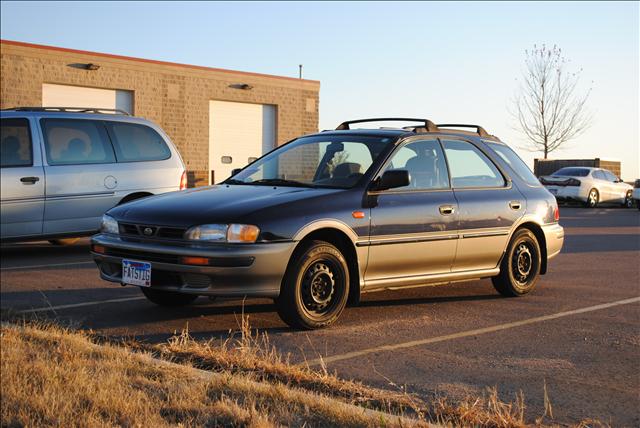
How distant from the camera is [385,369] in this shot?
19.5 ft

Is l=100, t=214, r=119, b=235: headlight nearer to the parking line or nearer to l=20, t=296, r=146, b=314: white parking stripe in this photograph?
l=20, t=296, r=146, b=314: white parking stripe

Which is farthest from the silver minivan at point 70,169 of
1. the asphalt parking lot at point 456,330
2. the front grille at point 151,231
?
the front grille at point 151,231

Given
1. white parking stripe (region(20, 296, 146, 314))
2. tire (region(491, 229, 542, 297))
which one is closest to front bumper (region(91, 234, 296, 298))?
white parking stripe (region(20, 296, 146, 314))

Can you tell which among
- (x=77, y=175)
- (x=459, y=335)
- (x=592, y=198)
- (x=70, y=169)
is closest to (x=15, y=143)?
(x=70, y=169)

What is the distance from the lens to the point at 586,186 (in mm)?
32094

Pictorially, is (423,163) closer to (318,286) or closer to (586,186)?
(318,286)

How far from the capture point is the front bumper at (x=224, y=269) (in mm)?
6828

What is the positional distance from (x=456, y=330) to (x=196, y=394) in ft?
9.78

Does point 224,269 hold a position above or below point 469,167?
below

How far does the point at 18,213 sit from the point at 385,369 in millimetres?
7362

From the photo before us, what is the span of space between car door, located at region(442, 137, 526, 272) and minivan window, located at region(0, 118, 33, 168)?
5979 millimetres

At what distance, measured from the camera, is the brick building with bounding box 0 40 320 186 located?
97.9ft

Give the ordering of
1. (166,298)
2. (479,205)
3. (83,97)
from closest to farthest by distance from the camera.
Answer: (166,298) → (479,205) → (83,97)

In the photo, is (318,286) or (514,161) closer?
(318,286)
